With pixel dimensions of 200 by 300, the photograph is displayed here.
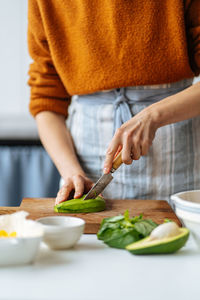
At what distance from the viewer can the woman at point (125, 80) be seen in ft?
4.56

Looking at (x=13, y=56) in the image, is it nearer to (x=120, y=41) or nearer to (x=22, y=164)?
(x=22, y=164)

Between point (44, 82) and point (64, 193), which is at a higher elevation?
point (44, 82)

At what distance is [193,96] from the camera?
1.30 meters

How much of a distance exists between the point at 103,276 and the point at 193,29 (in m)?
0.98

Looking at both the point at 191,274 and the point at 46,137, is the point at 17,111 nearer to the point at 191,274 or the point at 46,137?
the point at 46,137

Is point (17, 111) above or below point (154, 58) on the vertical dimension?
below

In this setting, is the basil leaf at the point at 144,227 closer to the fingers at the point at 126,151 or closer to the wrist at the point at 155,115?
the fingers at the point at 126,151

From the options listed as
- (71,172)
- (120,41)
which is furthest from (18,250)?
(120,41)

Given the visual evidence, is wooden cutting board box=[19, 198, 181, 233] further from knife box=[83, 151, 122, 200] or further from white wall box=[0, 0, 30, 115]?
white wall box=[0, 0, 30, 115]

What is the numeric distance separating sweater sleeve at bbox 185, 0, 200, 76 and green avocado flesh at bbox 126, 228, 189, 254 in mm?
803

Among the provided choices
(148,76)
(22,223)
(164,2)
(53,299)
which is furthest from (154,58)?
(53,299)

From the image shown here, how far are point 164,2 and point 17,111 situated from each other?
1206 mm

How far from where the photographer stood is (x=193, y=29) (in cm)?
142

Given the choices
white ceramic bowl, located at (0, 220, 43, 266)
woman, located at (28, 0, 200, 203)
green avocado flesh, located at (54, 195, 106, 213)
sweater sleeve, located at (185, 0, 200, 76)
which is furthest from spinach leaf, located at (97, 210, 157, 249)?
sweater sleeve, located at (185, 0, 200, 76)
